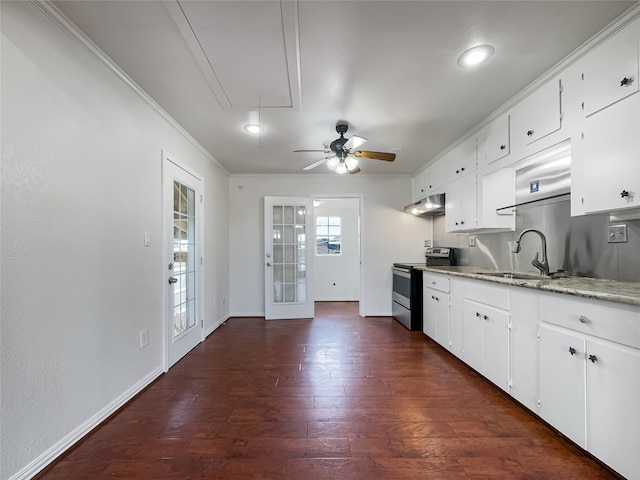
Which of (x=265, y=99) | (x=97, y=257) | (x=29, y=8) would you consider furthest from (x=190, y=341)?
(x=29, y=8)

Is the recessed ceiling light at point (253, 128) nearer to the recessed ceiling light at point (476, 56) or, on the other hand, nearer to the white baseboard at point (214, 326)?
the recessed ceiling light at point (476, 56)

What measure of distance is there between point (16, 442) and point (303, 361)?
1.94 metres

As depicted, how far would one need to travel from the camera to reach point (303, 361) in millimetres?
2740

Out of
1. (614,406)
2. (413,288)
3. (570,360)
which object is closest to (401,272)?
(413,288)

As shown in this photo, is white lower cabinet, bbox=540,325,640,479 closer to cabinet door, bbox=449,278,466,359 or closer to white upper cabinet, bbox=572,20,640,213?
white upper cabinet, bbox=572,20,640,213

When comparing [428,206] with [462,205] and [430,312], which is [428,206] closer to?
[462,205]

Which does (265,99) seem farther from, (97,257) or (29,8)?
(97,257)

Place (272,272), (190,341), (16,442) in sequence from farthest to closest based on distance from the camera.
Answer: (272,272) < (190,341) < (16,442)

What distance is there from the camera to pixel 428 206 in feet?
12.7

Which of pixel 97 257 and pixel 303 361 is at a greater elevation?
pixel 97 257

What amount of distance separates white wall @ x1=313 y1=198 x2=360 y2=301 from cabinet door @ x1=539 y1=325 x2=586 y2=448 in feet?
14.6

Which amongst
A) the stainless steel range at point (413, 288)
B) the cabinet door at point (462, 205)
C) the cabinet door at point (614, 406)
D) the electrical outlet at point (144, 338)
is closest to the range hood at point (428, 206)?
the cabinet door at point (462, 205)

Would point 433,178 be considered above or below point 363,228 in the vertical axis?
above

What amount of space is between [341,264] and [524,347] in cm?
439
